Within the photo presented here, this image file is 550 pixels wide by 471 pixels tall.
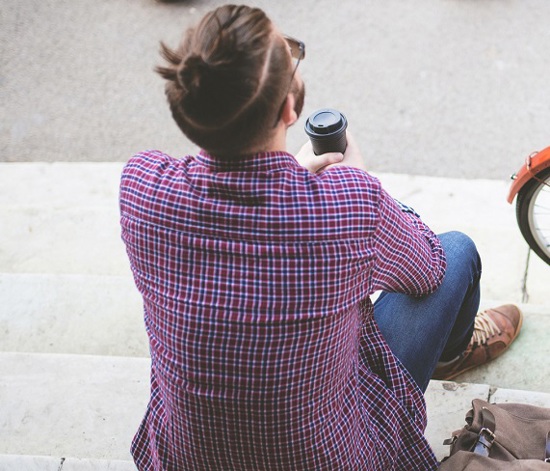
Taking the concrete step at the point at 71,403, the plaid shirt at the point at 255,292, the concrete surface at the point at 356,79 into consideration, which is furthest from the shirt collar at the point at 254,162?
the concrete surface at the point at 356,79

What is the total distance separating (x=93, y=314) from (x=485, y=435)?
5.24 ft

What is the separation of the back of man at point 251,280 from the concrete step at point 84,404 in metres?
0.72

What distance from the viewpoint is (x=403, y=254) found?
4.63ft

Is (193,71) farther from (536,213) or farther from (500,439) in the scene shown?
(536,213)

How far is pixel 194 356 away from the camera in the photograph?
121 centimetres

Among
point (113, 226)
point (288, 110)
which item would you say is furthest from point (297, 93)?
point (113, 226)

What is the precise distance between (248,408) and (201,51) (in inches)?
24.8

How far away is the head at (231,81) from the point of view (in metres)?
1.12

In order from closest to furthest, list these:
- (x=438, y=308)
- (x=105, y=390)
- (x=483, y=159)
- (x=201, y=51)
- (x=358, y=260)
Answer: (x=201, y=51), (x=358, y=260), (x=438, y=308), (x=105, y=390), (x=483, y=159)

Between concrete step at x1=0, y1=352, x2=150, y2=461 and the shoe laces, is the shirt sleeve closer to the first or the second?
the shoe laces

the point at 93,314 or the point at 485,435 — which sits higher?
the point at 485,435

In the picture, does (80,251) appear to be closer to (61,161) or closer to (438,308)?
(61,161)

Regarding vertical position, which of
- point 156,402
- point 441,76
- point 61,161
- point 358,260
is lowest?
point 61,161

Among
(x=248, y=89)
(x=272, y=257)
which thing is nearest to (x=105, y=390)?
(x=272, y=257)
